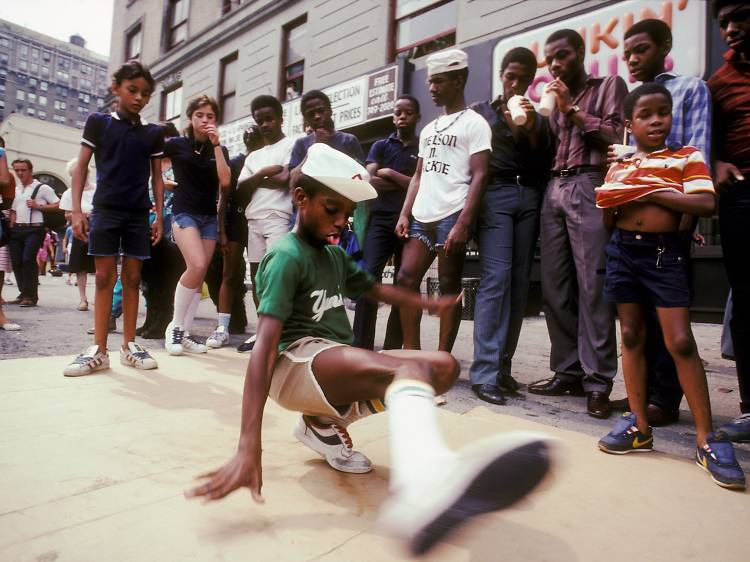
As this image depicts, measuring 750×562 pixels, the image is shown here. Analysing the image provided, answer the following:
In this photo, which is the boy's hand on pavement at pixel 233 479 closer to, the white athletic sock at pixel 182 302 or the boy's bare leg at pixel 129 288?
the boy's bare leg at pixel 129 288

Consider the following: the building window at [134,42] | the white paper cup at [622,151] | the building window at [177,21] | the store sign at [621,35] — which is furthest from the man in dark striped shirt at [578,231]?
the building window at [134,42]

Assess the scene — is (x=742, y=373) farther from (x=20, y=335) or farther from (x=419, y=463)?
(x=20, y=335)

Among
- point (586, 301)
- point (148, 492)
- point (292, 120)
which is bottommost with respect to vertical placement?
point (148, 492)

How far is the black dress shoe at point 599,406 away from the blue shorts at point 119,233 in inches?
117

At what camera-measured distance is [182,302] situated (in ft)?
12.6

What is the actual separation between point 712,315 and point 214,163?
22.1 feet

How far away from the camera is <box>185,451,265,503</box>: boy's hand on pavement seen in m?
1.10

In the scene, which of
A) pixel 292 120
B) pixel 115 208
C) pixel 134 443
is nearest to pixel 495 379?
pixel 134 443

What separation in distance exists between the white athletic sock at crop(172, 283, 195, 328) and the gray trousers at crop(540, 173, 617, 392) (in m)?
2.67

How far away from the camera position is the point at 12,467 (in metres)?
1.66

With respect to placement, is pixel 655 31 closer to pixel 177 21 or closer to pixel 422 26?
pixel 422 26

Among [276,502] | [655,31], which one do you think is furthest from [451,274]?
[276,502]

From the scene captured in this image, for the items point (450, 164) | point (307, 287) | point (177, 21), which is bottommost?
point (307, 287)

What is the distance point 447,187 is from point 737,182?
1.50 m
